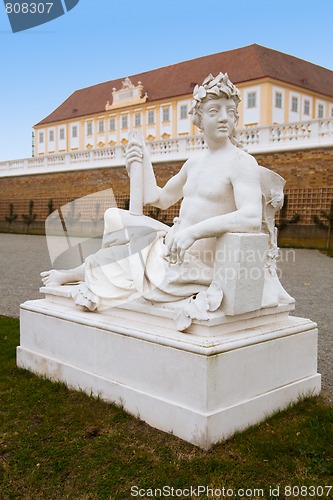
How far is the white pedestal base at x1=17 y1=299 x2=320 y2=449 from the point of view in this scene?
8.23 feet

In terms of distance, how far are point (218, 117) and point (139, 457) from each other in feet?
6.22

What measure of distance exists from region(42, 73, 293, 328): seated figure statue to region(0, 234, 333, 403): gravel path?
127 centimetres

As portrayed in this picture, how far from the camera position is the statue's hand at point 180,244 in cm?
272

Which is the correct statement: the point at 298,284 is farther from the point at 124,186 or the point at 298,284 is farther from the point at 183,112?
the point at 183,112

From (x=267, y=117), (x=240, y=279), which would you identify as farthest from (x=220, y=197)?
(x=267, y=117)

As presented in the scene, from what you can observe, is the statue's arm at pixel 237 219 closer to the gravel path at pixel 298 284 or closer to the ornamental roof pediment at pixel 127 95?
the gravel path at pixel 298 284

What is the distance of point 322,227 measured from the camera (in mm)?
13570

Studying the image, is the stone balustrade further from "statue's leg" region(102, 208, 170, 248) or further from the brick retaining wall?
"statue's leg" region(102, 208, 170, 248)

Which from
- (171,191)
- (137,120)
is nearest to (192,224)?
(171,191)

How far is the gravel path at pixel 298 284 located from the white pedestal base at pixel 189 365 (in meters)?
0.57

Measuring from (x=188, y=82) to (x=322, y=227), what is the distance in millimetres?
19077

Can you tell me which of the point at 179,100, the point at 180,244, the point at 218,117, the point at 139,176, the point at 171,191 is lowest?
the point at 180,244

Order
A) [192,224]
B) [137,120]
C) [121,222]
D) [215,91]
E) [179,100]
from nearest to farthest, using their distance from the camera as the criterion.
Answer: [215,91], [192,224], [121,222], [179,100], [137,120]

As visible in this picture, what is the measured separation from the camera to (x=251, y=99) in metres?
26.7
